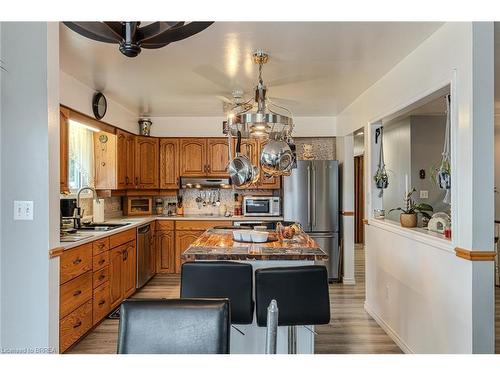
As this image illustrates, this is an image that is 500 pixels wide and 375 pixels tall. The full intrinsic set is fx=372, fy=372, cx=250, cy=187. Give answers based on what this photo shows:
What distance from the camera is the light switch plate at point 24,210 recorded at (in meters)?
2.19

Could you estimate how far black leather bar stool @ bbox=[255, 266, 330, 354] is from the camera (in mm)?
2109

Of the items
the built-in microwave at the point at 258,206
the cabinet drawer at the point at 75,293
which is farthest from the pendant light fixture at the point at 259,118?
the built-in microwave at the point at 258,206

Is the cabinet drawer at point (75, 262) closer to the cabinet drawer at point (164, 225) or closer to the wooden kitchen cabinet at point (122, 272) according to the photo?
the wooden kitchen cabinet at point (122, 272)

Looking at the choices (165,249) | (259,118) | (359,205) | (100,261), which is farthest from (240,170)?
(359,205)

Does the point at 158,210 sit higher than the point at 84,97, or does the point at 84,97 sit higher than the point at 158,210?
the point at 84,97

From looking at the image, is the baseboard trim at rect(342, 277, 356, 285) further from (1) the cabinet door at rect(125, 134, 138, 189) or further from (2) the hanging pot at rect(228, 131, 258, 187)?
(1) the cabinet door at rect(125, 134, 138, 189)

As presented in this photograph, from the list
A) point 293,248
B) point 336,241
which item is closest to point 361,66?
point 293,248

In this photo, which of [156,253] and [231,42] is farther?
[156,253]

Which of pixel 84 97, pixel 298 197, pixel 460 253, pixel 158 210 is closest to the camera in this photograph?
pixel 460 253

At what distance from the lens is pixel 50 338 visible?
2.25m

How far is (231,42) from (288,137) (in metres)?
1.03

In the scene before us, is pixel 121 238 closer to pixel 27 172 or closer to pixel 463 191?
pixel 27 172
